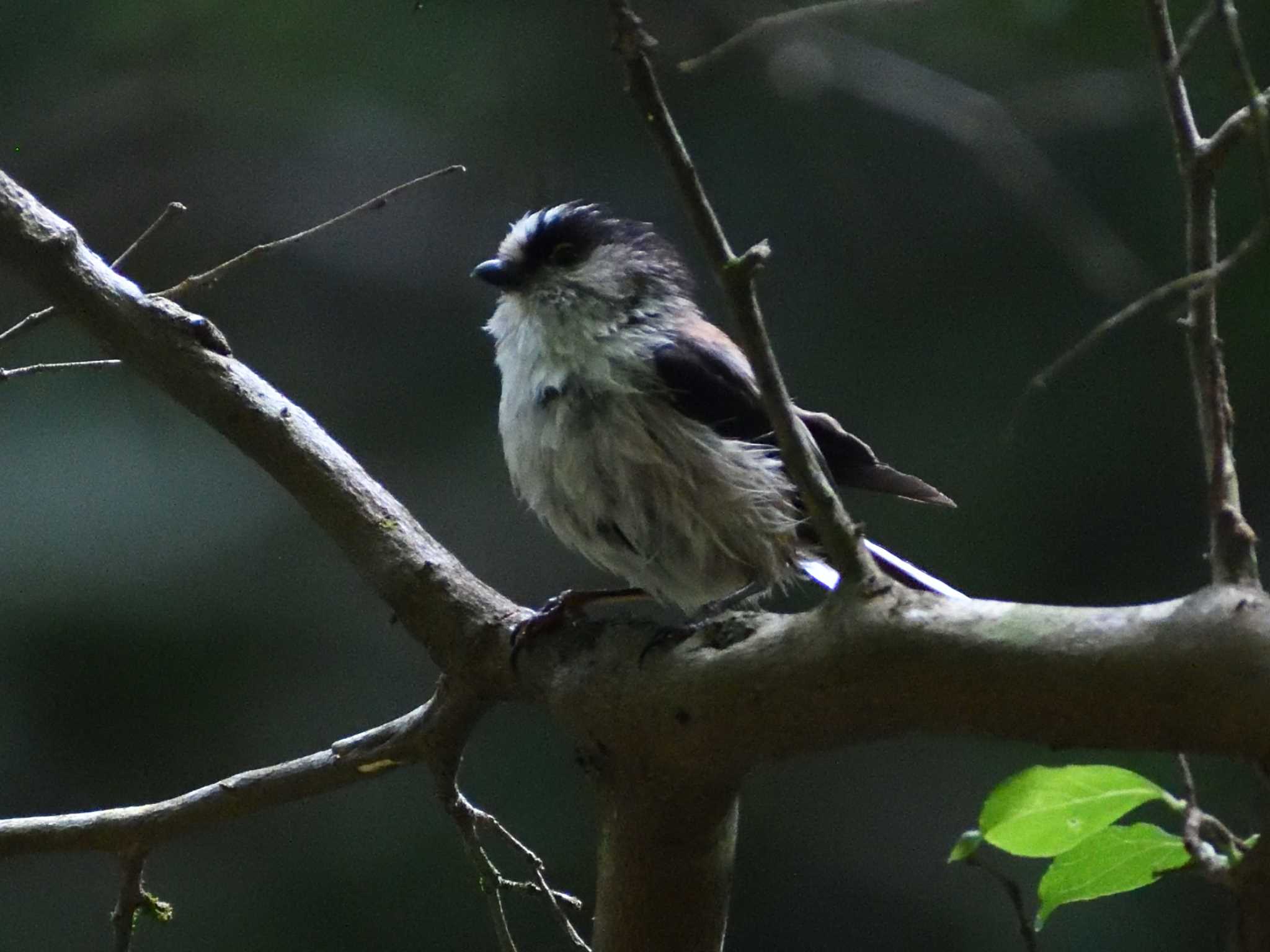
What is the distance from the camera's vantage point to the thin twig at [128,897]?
2.03 metres

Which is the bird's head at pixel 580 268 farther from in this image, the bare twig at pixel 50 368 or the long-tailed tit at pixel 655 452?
the bare twig at pixel 50 368

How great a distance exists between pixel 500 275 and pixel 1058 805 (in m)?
1.54

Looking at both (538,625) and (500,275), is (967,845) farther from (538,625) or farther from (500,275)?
(500,275)

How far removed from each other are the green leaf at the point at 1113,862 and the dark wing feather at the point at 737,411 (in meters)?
0.94

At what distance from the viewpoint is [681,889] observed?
183cm

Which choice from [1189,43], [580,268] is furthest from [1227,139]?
[580,268]

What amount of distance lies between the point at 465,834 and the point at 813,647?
73 cm

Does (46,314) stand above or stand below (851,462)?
above

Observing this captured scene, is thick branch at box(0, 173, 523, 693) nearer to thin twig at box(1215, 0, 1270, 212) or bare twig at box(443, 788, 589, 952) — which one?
bare twig at box(443, 788, 589, 952)

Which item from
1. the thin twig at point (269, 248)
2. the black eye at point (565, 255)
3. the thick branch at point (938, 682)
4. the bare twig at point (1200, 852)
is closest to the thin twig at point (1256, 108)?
the thick branch at point (938, 682)

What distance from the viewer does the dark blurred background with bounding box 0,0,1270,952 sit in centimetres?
454

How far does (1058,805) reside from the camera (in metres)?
1.47

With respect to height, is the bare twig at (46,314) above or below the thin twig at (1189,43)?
above

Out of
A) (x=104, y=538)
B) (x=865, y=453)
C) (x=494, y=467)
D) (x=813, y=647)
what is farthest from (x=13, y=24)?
(x=813, y=647)
